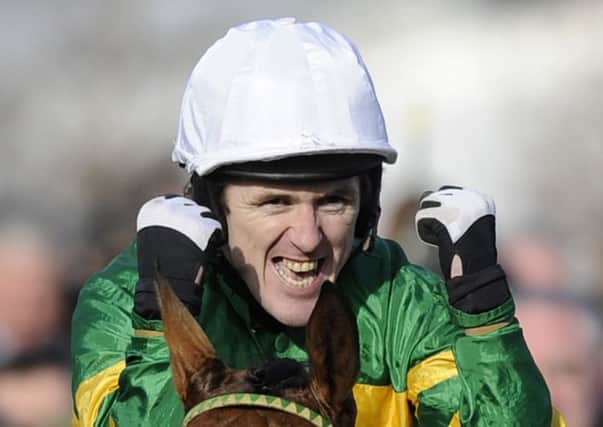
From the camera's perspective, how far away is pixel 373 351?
340 cm

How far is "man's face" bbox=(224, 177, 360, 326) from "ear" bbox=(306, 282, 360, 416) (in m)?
0.69

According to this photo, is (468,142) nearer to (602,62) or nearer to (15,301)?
(602,62)

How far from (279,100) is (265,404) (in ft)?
3.14

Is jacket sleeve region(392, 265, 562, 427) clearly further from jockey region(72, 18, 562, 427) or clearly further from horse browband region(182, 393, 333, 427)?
horse browband region(182, 393, 333, 427)

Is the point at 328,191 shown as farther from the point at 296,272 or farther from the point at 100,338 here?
the point at 100,338

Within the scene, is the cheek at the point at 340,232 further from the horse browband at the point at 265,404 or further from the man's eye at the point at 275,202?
the horse browband at the point at 265,404

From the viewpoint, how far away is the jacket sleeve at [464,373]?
327cm

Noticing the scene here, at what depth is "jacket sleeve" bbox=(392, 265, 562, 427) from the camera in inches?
129

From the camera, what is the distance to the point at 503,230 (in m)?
7.37

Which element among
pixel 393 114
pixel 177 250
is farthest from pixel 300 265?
pixel 393 114

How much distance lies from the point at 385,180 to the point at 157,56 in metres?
1.75

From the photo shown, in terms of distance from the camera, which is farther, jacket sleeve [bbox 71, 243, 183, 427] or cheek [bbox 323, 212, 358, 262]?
cheek [bbox 323, 212, 358, 262]

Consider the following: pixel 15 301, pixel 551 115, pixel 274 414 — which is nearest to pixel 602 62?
pixel 551 115

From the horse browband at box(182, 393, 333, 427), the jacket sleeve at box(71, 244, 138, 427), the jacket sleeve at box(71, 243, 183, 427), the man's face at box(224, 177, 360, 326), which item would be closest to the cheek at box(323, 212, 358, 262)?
the man's face at box(224, 177, 360, 326)
